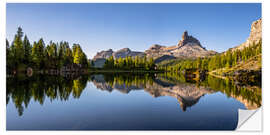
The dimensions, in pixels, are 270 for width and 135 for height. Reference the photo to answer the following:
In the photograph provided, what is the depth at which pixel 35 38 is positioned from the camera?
15.4m

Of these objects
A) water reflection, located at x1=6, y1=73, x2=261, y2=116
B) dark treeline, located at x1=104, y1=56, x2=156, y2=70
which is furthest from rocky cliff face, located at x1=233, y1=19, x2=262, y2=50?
dark treeline, located at x1=104, y1=56, x2=156, y2=70

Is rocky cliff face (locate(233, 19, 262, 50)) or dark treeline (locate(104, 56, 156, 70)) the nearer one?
rocky cliff face (locate(233, 19, 262, 50))

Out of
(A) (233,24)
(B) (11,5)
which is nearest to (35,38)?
(B) (11,5)

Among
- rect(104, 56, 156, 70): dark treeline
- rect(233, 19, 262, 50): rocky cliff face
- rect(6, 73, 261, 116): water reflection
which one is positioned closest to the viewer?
rect(233, 19, 262, 50): rocky cliff face

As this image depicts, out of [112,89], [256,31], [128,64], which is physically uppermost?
[256,31]

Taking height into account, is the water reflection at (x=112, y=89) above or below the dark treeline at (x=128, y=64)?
below

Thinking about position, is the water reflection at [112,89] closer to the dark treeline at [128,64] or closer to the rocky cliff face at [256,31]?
the rocky cliff face at [256,31]

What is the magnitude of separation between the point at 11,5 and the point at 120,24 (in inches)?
336

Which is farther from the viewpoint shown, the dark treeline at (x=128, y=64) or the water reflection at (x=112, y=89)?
the dark treeline at (x=128, y=64)

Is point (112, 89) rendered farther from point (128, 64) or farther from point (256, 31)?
point (128, 64)

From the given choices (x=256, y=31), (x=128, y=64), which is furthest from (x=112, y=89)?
(x=128, y=64)

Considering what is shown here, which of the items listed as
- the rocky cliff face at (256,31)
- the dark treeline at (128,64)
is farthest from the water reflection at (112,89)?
the dark treeline at (128,64)

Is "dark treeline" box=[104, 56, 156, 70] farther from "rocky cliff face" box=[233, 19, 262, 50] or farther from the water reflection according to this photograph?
"rocky cliff face" box=[233, 19, 262, 50]
